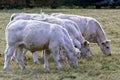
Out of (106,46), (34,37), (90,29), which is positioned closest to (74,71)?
(34,37)

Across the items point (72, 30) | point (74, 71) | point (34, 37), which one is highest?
point (34, 37)

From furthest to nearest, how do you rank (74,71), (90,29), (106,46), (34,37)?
1. (90,29)
2. (106,46)
3. (34,37)
4. (74,71)

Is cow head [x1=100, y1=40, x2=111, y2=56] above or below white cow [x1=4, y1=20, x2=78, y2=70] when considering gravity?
below

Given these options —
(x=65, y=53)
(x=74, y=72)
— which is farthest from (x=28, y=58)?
(x=74, y=72)

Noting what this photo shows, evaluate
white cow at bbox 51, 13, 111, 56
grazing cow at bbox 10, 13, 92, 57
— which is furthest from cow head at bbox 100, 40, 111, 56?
grazing cow at bbox 10, 13, 92, 57

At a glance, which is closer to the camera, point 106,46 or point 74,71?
point 74,71

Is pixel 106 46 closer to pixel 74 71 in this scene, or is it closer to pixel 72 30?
pixel 72 30

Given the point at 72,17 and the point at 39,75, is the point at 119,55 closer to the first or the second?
the point at 72,17

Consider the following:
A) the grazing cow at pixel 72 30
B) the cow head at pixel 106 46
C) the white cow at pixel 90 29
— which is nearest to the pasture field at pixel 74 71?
the cow head at pixel 106 46

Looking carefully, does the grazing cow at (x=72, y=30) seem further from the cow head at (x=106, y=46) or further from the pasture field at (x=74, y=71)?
the cow head at (x=106, y=46)

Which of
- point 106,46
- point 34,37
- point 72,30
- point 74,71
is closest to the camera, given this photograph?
point 74,71

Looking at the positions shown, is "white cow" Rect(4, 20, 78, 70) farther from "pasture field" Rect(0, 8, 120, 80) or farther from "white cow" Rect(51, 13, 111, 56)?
"white cow" Rect(51, 13, 111, 56)

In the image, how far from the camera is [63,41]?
41.9 feet

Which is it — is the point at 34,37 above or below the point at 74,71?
above
